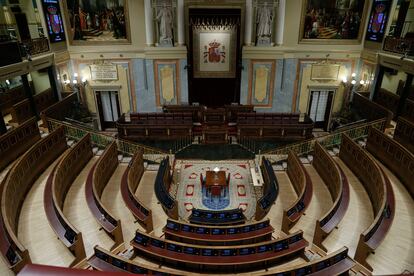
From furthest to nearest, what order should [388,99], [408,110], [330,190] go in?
[388,99] < [408,110] < [330,190]

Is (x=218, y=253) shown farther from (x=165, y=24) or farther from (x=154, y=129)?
(x=165, y=24)

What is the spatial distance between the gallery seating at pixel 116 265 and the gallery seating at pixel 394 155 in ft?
25.4

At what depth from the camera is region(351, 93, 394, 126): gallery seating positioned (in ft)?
38.4

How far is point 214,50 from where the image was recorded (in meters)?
13.8

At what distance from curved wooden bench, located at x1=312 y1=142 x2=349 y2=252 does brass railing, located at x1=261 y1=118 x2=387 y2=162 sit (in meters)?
0.85

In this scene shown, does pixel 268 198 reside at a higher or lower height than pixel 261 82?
lower

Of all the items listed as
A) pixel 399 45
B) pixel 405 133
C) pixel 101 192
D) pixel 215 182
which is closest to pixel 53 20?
pixel 101 192

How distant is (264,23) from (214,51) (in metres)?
2.63

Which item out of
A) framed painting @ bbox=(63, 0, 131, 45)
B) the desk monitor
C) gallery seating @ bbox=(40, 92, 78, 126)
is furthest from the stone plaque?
the desk monitor

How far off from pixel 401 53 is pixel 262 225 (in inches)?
379

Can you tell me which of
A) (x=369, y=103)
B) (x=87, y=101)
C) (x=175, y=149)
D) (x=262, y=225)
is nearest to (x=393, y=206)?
(x=262, y=225)

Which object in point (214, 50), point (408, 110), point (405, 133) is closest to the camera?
point (405, 133)

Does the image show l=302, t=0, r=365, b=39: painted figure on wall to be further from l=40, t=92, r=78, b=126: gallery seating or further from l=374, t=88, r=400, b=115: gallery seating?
l=40, t=92, r=78, b=126: gallery seating

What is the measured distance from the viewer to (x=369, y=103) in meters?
12.9
